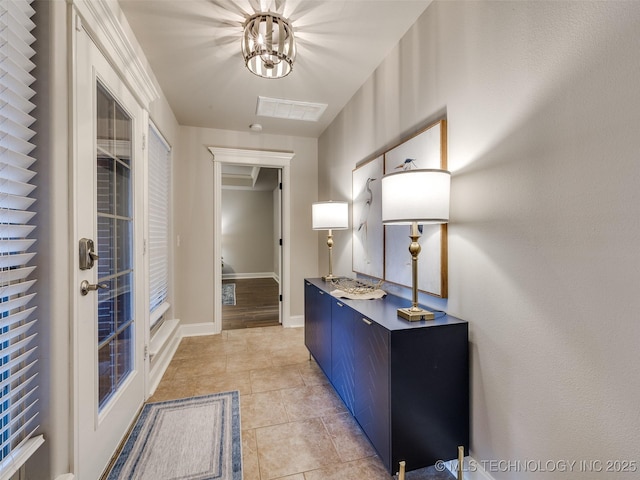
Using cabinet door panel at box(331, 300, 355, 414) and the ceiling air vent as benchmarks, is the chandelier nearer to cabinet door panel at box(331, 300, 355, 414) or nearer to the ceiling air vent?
the ceiling air vent

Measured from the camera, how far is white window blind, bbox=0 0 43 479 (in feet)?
2.91

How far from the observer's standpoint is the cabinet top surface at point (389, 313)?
1358 mm

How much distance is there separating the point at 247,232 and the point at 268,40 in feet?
21.8

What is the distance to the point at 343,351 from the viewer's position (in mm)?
1854

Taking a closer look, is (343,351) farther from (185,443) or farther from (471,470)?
(185,443)

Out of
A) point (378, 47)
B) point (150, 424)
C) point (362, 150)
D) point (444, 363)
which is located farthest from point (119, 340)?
point (378, 47)

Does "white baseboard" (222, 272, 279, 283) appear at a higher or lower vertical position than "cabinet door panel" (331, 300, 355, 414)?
lower

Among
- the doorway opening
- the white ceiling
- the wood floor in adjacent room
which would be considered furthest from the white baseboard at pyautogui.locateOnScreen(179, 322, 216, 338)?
the doorway opening

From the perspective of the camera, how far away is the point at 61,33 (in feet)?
3.67

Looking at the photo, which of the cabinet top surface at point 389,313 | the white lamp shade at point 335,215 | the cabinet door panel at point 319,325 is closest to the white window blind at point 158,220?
the cabinet door panel at point 319,325

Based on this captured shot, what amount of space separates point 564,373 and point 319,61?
2366 mm

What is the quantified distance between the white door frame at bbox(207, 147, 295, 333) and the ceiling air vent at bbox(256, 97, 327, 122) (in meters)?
0.65

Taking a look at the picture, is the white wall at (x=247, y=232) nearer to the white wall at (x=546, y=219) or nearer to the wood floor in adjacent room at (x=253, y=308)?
the wood floor in adjacent room at (x=253, y=308)

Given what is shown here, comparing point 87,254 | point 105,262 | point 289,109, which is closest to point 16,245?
point 87,254
